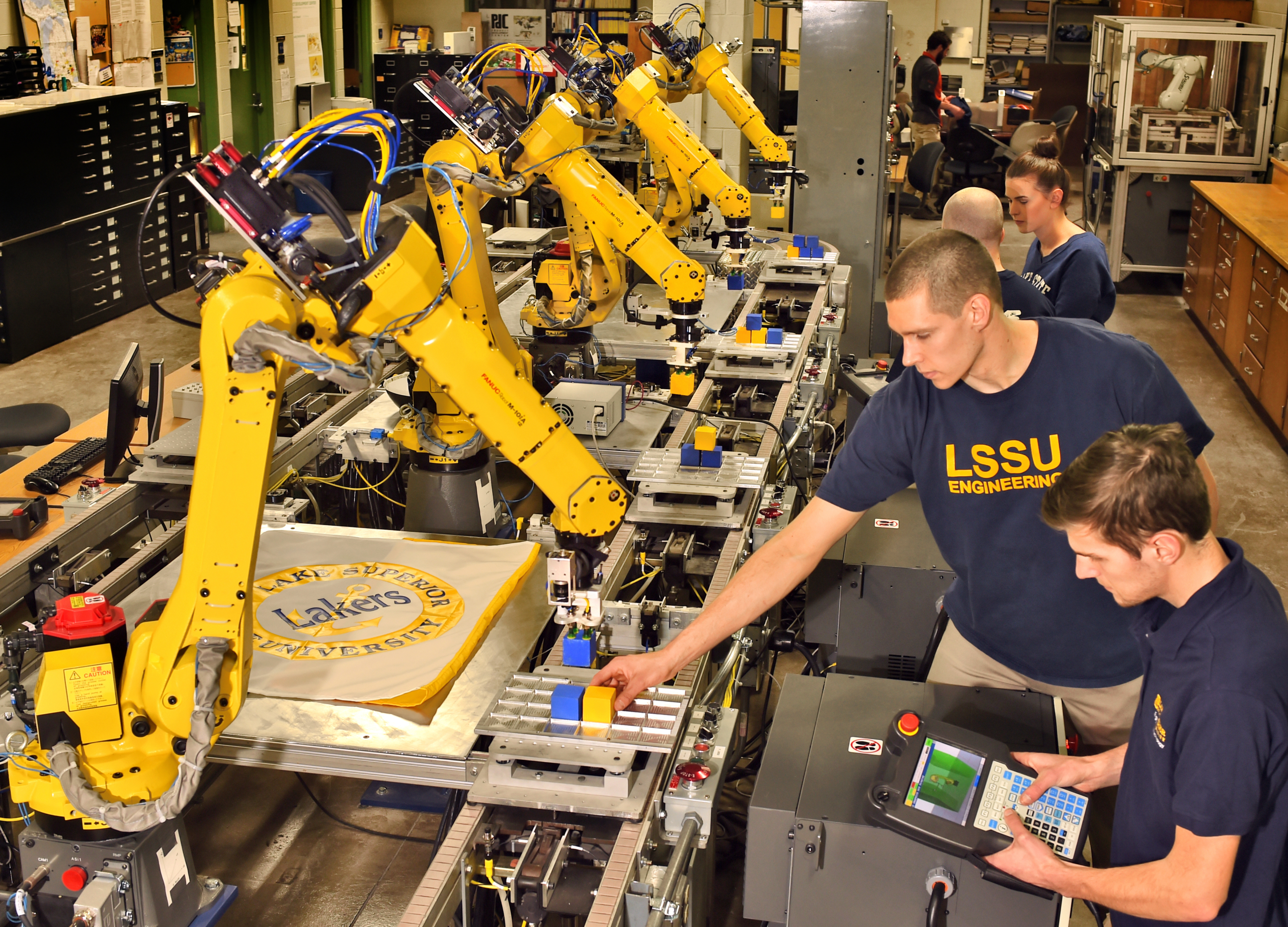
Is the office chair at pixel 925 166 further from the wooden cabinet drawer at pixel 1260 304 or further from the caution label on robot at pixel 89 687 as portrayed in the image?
the caution label on robot at pixel 89 687

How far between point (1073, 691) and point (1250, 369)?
521 centimetres

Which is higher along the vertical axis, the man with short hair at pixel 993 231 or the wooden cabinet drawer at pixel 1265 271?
the man with short hair at pixel 993 231

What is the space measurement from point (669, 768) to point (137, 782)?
1.00 m

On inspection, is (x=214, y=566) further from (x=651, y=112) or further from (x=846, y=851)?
(x=651, y=112)

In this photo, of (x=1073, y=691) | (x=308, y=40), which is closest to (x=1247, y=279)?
(x=1073, y=691)

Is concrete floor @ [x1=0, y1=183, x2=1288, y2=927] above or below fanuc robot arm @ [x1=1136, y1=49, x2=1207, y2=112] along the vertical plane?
below

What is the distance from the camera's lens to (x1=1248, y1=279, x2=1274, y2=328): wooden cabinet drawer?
6.61 m

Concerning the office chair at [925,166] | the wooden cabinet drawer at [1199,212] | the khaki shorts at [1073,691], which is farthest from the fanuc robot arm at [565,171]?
the office chair at [925,166]

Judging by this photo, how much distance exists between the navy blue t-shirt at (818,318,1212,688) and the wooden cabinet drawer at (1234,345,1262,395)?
15.8ft

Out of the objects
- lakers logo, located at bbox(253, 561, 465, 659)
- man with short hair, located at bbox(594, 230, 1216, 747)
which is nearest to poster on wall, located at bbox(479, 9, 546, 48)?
lakers logo, located at bbox(253, 561, 465, 659)

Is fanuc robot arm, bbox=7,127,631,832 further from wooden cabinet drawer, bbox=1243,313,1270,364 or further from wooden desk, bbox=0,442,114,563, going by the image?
wooden cabinet drawer, bbox=1243,313,1270,364

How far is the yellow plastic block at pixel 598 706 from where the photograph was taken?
2.26 m

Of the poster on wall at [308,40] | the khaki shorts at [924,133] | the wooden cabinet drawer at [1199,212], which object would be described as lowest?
the wooden cabinet drawer at [1199,212]

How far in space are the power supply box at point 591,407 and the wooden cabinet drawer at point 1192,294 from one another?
18.4ft
